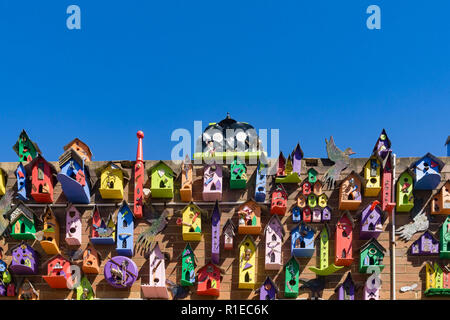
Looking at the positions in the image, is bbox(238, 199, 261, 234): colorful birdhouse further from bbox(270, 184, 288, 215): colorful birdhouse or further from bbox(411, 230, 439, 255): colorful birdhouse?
bbox(411, 230, 439, 255): colorful birdhouse

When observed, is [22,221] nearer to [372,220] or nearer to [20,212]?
[20,212]

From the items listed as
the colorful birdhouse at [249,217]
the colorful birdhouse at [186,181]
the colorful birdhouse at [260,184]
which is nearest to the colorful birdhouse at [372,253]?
the colorful birdhouse at [249,217]

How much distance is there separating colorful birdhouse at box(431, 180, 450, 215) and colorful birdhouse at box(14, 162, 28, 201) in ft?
28.0

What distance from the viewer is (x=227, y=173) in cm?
1839

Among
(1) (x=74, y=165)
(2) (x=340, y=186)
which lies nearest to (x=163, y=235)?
(1) (x=74, y=165)

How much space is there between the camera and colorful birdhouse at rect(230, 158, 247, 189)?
18094 millimetres

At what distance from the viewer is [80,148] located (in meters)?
19.0

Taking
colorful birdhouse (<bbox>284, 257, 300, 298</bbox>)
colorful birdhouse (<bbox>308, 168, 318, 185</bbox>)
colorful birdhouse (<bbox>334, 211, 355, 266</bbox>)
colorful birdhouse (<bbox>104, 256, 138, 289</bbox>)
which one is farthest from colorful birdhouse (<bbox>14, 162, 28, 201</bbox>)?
colorful birdhouse (<bbox>334, 211, 355, 266</bbox>)

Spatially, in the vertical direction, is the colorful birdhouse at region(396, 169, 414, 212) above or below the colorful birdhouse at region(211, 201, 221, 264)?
above

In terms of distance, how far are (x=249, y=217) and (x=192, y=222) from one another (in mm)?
1164

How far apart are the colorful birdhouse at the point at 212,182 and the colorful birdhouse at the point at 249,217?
24.4 inches

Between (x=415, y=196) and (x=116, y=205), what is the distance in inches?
244

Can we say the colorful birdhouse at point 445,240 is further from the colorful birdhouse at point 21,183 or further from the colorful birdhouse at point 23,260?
the colorful birdhouse at point 21,183
